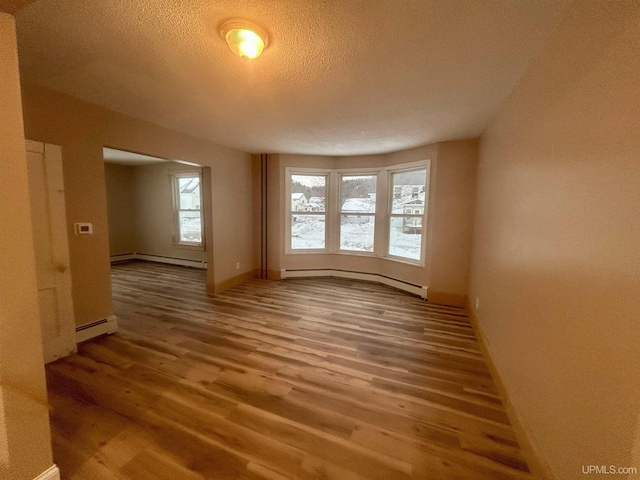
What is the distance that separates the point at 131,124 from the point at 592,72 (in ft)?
12.4

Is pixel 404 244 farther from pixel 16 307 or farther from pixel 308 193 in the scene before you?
pixel 16 307

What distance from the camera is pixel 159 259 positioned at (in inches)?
250

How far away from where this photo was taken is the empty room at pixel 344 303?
100 centimetres

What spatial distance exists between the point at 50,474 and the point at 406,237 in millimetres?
4345

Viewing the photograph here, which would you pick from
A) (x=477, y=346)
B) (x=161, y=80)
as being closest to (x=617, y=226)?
(x=477, y=346)

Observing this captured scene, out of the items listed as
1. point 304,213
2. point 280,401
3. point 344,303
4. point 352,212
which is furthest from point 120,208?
point 280,401

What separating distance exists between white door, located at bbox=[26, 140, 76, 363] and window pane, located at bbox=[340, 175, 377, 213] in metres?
3.93

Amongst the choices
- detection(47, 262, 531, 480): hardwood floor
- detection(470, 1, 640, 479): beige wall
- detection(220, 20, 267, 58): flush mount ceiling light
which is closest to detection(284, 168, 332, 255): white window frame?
detection(47, 262, 531, 480): hardwood floor

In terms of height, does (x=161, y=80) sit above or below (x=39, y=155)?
above

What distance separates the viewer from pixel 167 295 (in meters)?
3.99

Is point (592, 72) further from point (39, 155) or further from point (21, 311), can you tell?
point (39, 155)

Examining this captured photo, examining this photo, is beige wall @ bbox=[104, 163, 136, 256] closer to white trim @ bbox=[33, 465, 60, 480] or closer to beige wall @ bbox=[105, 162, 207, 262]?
beige wall @ bbox=[105, 162, 207, 262]

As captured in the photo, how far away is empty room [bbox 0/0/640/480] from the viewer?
39.2 inches

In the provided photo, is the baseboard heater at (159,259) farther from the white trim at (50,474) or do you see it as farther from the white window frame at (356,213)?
the white trim at (50,474)
